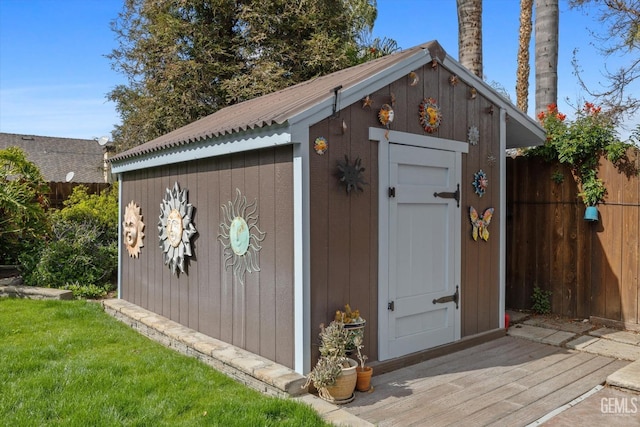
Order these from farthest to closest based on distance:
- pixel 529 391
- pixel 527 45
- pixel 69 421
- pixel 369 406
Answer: pixel 527 45
pixel 529 391
pixel 369 406
pixel 69 421

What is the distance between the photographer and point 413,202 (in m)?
4.30

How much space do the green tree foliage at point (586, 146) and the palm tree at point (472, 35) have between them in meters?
2.52

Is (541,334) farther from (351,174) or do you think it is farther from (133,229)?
(133,229)

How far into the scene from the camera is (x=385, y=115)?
13.2ft

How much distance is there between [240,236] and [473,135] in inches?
101

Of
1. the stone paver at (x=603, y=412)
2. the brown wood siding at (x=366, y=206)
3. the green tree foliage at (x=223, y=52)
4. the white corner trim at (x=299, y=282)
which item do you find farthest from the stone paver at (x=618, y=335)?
the green tree foliage at (x=223, y=52)

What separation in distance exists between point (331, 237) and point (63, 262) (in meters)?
5.94

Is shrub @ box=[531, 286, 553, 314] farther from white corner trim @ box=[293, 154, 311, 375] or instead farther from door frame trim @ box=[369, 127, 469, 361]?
white corner trim @ box=[293, 154, 311, 375]

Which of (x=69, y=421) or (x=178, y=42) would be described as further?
(x=178, y=42)

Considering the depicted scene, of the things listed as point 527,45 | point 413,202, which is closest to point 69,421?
point 413,202

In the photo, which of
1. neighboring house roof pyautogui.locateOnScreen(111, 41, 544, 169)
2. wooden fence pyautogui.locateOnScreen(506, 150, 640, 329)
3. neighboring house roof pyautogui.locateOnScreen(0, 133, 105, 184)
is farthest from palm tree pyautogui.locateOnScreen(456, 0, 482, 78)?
neighboring house roof pyautogui.locateOnScreen(0, 133, 105, 184)

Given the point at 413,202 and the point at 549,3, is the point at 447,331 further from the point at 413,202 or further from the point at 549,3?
the point at 549,3

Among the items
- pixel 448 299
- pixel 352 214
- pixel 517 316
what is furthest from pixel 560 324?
pixel 352 214

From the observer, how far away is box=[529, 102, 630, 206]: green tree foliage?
17.7 feet
